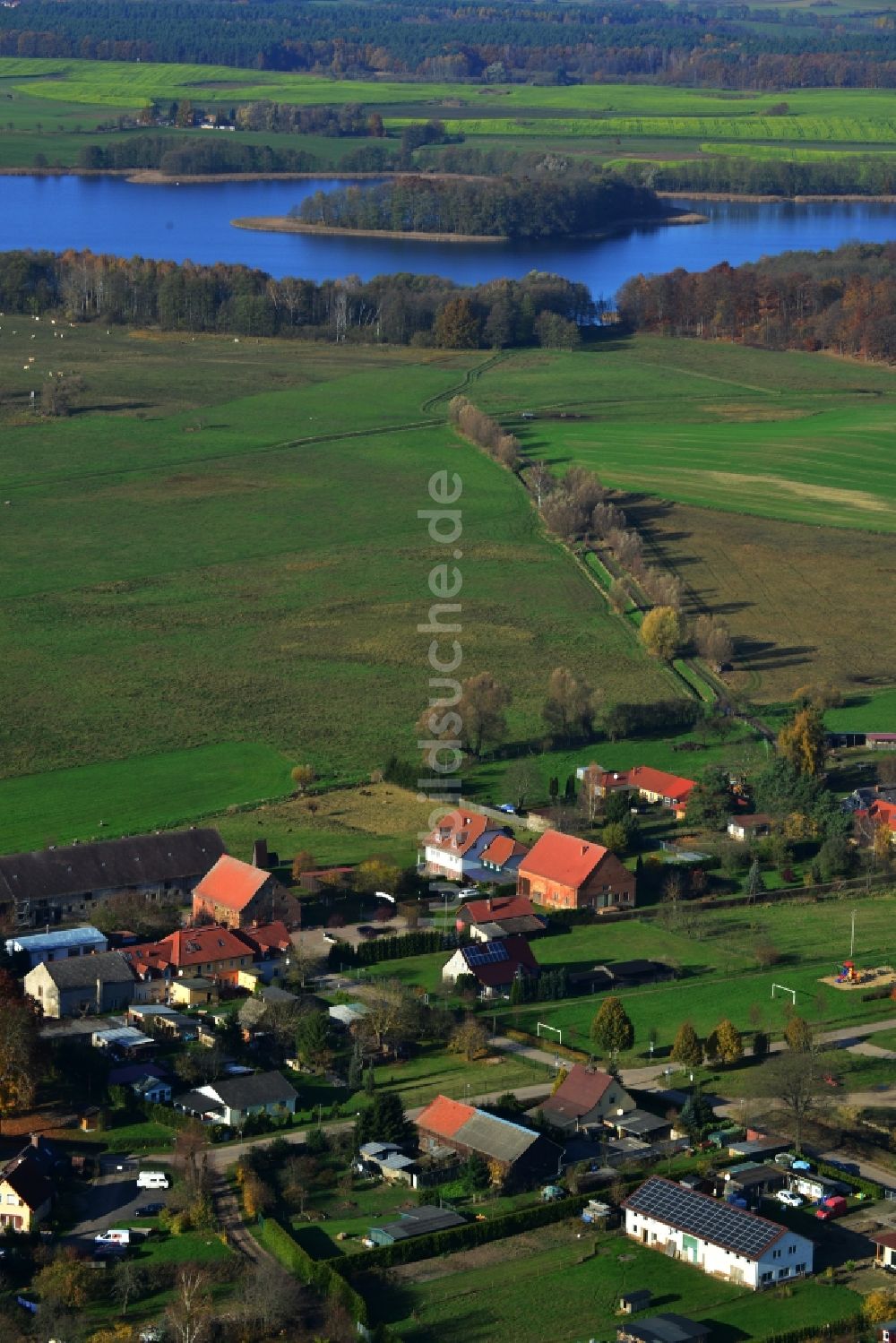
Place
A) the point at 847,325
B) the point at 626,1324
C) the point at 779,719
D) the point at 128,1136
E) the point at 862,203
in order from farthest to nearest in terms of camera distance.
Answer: the point at 862,203 < the point at 847,325 < the point at 779,719 < the point at 128,1136 < the point at 626,1324

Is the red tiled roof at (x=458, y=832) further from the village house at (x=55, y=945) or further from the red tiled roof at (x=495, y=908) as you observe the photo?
the village house at (x=55, y=945)

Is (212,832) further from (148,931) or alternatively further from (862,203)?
(862,203)

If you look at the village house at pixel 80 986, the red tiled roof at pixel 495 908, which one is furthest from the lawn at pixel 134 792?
the red tiled roof at pixel 495 908

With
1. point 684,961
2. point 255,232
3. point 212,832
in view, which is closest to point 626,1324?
point 684,961

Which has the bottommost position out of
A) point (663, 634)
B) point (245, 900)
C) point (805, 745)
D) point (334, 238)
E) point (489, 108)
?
point (245, 900)

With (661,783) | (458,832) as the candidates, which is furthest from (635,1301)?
(661,783)

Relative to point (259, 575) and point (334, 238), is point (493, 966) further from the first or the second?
point (334, 238)
